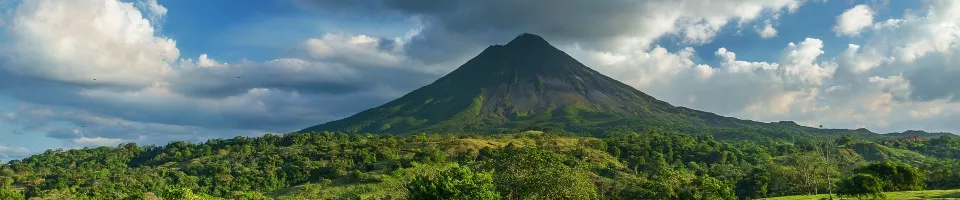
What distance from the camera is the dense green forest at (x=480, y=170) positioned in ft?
145

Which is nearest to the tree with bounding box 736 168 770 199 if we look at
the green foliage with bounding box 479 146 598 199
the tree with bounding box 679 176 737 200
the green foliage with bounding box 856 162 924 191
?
the green foliage with bounding box 856 162 924 191

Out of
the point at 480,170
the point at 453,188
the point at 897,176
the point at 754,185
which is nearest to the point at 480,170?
the point at 480,170

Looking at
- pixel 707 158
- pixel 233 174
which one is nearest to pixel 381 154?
pixel 233 174

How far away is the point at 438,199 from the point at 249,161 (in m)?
94.4

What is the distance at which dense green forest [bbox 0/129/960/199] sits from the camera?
44275 millimetres

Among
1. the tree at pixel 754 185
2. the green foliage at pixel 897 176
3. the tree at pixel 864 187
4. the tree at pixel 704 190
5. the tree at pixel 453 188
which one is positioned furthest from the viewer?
the tree at pixel 754 185

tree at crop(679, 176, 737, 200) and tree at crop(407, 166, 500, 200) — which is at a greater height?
tree at crop(407, 166, 500, 200)

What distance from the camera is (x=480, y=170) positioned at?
50.8 m

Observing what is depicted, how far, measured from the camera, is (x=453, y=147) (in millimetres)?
116750

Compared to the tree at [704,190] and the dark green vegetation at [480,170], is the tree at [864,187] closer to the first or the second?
the dark green vegetation at [480,170]

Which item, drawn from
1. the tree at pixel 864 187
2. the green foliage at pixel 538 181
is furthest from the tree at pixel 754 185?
the green foliage at pixel 538 181

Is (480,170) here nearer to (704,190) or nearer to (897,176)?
(704,190)

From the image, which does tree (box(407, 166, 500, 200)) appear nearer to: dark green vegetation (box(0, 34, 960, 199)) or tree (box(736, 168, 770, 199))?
dark green vegetation (box(0, 34, 960, 199))

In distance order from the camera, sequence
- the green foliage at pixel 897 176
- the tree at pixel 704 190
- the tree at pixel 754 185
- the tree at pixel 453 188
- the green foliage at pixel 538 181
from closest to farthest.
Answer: the tree at pixel 453 188 < the green foliage at pixel 538 181 < the tree at pixel 704 190 < the green foliage at pixel 897 176 < the tree at pixel 754 185
